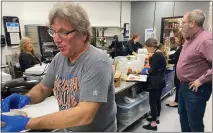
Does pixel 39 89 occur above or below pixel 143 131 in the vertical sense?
above

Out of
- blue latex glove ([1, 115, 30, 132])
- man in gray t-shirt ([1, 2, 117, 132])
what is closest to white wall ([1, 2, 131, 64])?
man in gray t-shirt ([1, 2, 117, 132])

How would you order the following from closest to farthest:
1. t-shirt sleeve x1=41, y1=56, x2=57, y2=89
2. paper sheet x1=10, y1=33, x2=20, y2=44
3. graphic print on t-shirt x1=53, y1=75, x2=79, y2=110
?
1. graphic print on t-shirt x1=53, y1=75, x2=79, y2=110
2. t-shirt sleeve x1=41, y1=56, x2=57, y2=89
3. paper sheet x1=10, y1=33, x2=20, y2=44

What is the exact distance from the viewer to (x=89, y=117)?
922mm

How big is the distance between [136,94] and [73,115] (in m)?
2.32

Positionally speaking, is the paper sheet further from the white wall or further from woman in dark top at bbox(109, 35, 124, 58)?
woman in dark top at bbox(109, 35, 124, 58)

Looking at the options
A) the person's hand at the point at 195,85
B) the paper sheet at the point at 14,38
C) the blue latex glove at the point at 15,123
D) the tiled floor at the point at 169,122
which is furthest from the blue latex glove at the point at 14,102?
the paper sheet at the point at 14,38

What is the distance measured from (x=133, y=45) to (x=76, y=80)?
2.60m

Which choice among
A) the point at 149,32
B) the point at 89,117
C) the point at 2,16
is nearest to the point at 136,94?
the point at 149,32

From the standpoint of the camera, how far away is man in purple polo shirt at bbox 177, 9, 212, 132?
1868 mm

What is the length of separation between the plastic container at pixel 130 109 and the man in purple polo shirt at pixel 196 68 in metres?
0.83

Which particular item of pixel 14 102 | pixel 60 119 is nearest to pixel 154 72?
pixel 14 102

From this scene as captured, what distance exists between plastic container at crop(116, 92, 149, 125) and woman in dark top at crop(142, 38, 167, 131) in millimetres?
167

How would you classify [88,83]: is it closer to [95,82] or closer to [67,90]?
[95,82]

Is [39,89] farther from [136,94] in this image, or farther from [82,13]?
[136,94]
